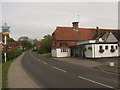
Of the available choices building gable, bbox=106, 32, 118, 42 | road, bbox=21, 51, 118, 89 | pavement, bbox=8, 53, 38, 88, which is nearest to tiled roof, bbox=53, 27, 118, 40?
building gable, bbox=106, 32, 118, 42

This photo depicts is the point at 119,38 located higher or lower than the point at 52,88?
higher

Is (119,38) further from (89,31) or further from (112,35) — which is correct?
(89,31)

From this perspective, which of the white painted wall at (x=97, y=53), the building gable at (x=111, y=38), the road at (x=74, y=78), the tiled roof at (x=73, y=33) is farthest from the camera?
the tiled roof at (x=73, y=33)

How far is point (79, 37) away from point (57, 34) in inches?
260

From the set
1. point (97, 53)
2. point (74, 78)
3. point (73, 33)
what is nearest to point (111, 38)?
point (97, 53)

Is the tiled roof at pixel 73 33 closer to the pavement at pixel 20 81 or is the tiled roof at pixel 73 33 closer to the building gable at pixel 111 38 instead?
the building gable at pixel 111 38

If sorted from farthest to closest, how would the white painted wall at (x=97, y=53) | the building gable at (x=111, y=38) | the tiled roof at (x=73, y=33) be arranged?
1. the tiled roof at (x=73, y=33)
2. the building gable at (x=111, y=38)
3. the white painted wall at (x=97, y=53)

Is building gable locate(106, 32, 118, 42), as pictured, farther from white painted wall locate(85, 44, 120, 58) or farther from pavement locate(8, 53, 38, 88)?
pavement locate(8, 53, 38, 88)

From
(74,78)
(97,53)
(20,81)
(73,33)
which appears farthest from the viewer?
(73,33)

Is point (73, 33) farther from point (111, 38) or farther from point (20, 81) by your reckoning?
point (20, 81)

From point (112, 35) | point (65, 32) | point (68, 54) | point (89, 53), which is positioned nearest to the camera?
point (89, 53)

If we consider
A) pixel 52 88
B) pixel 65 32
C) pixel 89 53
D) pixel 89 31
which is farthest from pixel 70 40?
pixel 52 88

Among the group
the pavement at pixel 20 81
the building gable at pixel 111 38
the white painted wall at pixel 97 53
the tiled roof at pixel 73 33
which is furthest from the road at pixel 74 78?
the tiled roof at pixel 73 33

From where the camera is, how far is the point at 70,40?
42781mm
